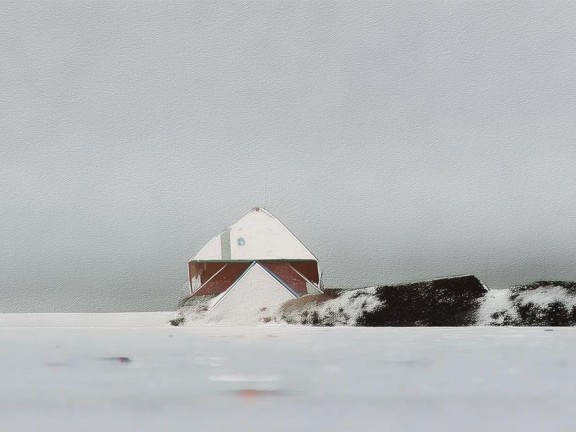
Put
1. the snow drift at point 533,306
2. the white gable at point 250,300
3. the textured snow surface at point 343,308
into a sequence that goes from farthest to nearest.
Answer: the white gable at point 250,300
the textured snow surface at point 343,308
the snow drift at point 533,306

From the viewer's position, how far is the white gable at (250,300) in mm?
7734

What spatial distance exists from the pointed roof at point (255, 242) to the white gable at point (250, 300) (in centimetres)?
201

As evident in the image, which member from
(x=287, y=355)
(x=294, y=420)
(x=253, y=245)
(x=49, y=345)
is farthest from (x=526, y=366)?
(x=253, y=245)

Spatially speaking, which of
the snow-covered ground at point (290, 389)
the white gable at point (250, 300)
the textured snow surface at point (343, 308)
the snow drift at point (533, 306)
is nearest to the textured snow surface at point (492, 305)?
the snow drift at point (533, 306)

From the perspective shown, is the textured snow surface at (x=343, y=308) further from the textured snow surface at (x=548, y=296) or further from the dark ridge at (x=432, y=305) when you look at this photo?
the textured snow surface at (x=548, y=296)

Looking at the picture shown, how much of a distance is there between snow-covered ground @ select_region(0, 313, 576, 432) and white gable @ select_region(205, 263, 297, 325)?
14.2 ft

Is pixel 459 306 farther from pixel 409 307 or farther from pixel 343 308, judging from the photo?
pixel 343 308

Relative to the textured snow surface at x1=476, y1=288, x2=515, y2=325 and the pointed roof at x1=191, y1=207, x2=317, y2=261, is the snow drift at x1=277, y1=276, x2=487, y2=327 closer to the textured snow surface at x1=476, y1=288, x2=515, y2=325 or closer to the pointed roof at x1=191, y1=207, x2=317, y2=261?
the textured snow surface at x1=476, y1=288, x2=515, y2=325

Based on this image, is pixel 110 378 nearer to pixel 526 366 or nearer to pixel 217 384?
pixel 217 384

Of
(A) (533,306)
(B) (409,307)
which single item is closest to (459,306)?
(B) (409,307)

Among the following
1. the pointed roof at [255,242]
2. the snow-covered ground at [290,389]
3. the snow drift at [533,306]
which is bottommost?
the snow-covered ground at [290,389]

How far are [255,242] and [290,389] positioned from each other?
873 centimetres

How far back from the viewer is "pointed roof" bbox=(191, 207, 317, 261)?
10.6m

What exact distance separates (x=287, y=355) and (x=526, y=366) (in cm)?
96
